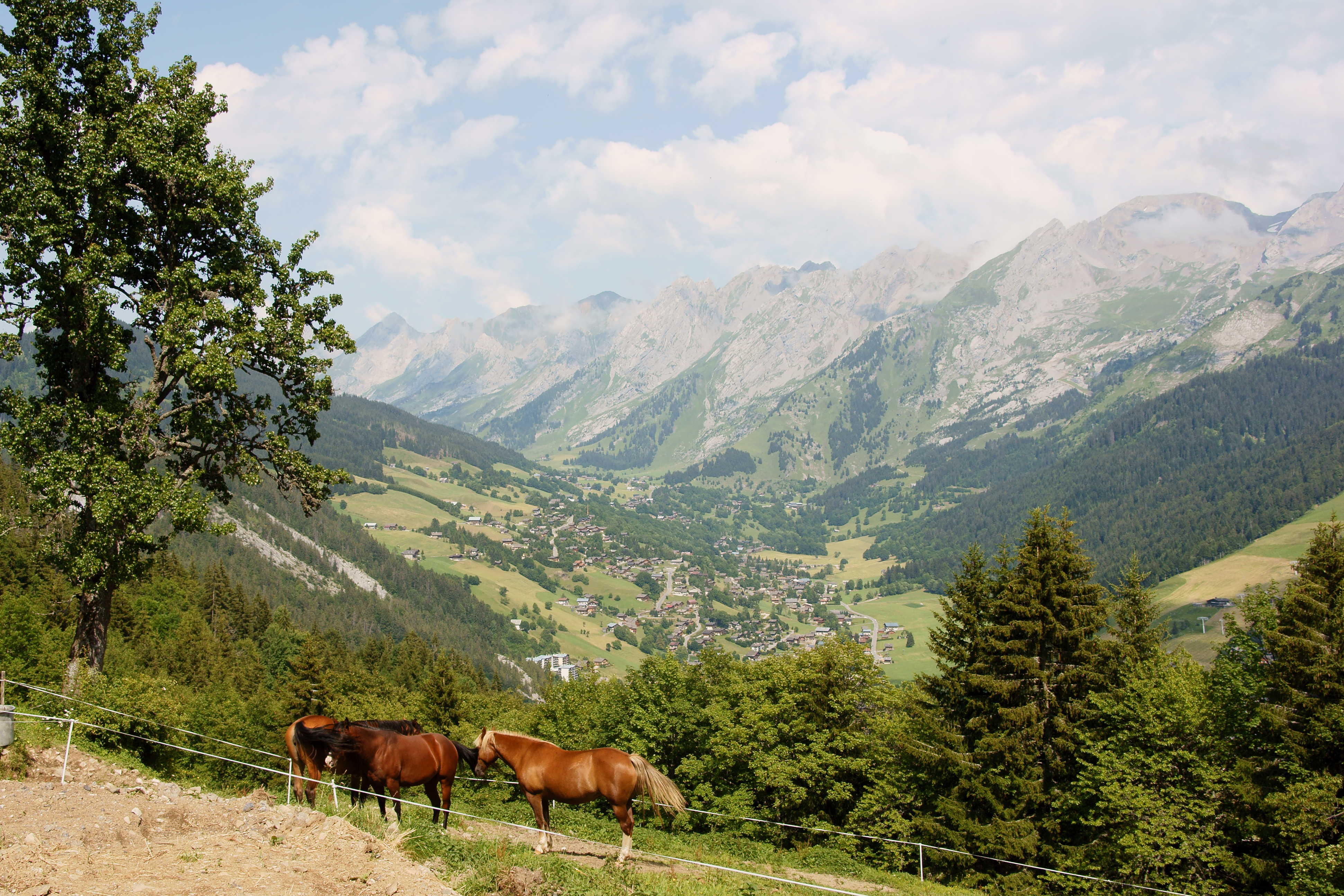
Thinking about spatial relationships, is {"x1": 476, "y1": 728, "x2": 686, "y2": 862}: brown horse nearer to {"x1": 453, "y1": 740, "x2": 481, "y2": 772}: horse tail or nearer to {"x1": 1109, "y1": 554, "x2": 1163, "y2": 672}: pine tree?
{"x1": 453, "y1": 740, "x2": 481, "y2": 772}: horse tail

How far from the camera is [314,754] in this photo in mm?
17578

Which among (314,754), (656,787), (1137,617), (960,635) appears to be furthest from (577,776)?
(1137,617)

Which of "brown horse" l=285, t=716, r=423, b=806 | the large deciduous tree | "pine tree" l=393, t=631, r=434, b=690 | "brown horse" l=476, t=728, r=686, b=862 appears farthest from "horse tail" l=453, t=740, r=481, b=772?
"pine tree" l=393, t=631, r=434, b=690

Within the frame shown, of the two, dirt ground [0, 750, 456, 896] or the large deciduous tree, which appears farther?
the large deciduous tree

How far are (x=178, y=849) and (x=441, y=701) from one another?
45.5 meters

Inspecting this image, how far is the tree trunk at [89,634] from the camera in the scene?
21.1m

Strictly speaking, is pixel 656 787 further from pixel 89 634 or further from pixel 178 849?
pixel 89 634

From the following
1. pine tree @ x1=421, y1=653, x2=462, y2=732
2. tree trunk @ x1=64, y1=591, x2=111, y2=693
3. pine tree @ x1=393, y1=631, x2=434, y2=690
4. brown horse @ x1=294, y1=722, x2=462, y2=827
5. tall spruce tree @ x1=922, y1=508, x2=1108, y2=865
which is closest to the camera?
brown horse @ x1=294, y1=722, x2=462, y2=827

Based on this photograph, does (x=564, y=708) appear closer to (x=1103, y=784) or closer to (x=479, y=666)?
(x=1103, y=784)

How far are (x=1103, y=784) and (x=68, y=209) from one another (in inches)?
1557

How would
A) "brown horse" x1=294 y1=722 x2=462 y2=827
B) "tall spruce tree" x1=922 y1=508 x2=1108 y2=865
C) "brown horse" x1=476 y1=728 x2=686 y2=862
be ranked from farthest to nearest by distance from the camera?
"tall spruce tree" x1=922 y1=508 x2=1108 y2=865, "brown horse" x1=294 y1=722 x2=462 y2=827, "brown horse" x1=476 y1=728 x2=686 y2=862

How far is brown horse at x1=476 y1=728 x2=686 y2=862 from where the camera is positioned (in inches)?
657

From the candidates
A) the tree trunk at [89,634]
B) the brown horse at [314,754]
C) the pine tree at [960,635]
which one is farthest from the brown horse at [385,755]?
the pine tree at [960,635]

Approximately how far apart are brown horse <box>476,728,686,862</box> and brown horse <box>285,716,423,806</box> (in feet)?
7.34
